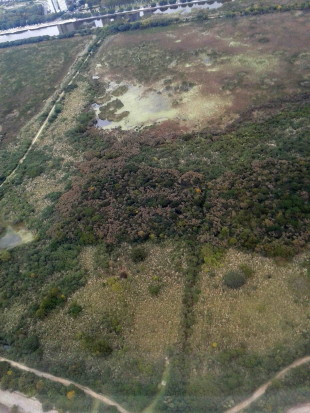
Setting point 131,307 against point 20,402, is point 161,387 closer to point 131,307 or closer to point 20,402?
point 131,307

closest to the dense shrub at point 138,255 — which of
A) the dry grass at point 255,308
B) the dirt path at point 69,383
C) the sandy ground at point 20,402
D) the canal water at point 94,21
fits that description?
the dry grass at point 255,308

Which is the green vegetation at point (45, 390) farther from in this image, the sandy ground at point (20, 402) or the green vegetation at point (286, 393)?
the green vegetation at point (286, 393)

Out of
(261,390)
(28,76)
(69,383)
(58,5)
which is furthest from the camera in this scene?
(58,5)

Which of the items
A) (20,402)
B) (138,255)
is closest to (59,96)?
(138,255)

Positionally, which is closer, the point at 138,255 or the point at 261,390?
the point at 261,390

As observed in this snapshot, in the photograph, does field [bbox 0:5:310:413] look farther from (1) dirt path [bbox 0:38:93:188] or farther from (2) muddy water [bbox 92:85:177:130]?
(1) dirt path [bbox 0:38:93:188]

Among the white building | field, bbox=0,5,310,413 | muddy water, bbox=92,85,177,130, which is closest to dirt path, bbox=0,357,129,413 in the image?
field, bbox=0,5,310,413

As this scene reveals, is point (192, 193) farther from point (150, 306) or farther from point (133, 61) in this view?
point (133, 61)
